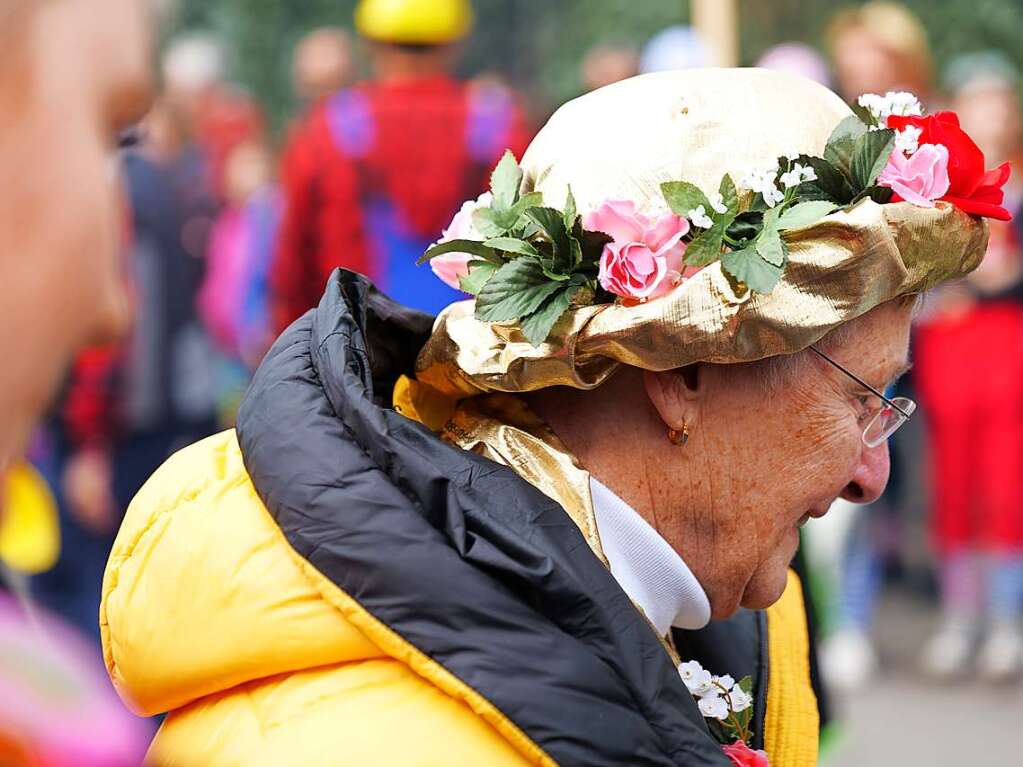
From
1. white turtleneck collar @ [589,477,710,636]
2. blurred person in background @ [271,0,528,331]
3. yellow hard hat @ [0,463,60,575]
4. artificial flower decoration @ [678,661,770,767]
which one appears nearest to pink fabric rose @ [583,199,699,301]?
white turtleneck collar @ [589,477,710,636]

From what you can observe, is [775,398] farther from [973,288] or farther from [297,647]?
[973,288]

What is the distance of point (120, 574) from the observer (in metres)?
1.62

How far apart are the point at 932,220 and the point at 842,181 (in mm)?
117

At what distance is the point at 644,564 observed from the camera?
68.9 inches

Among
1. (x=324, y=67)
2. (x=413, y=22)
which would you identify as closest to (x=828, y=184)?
(x=413, y=22)

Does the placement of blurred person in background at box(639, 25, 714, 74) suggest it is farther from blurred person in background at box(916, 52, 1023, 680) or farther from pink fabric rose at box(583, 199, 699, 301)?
pink fabric rose at box(583, 199, 699, 301)

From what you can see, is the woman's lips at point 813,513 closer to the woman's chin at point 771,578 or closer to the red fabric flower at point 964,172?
the woman's chin at point 771,578

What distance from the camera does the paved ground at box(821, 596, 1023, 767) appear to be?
17.4 ft

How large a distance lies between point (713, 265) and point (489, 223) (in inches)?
12.0

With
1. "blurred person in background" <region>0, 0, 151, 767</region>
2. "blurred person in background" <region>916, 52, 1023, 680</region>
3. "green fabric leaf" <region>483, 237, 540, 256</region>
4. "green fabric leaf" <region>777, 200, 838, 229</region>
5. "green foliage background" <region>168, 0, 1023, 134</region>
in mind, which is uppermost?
"blurred person in background" <region>0, 0, 151, 767</region>

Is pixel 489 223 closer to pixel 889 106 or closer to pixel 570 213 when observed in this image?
pixel 570 213

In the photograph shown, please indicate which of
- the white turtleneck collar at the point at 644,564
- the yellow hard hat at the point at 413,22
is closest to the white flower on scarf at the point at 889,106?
the white turtleneck collar at the point at 644,564

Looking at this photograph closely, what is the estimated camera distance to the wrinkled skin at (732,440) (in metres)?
1.74

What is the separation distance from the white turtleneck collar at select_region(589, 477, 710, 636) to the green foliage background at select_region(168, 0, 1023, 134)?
758cm
